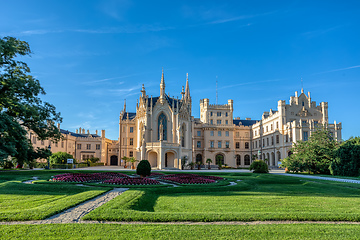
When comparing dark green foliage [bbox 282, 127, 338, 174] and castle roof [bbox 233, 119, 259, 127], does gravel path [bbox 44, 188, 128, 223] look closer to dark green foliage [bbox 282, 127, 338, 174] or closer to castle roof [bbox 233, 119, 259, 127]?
dark green foliage [bbox 282, 127, 338, 174]

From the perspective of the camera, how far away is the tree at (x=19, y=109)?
72.7 feet

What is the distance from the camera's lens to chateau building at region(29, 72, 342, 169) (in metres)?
53.9

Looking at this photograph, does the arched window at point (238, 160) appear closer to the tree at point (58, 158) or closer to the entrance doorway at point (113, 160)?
the entrance doorway at point (113, 160)

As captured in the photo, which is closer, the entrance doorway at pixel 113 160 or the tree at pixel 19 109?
the tree at pixel 19 109

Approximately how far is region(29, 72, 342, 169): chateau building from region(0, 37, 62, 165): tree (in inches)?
987

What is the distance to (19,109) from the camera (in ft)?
79.2

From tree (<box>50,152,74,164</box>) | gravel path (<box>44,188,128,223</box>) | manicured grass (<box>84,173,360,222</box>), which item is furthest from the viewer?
tree (<box>50,152,74,164</box>)

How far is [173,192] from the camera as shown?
15266mm

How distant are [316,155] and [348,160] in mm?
4759

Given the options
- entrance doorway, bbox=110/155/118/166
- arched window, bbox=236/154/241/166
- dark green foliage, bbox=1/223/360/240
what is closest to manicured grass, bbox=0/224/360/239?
dark green foliage, bbox=1/223/360/240

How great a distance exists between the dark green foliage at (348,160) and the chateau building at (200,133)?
12.8 meters

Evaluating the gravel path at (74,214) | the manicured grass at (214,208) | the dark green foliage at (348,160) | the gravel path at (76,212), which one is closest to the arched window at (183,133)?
the dark green foliage at (348,160)

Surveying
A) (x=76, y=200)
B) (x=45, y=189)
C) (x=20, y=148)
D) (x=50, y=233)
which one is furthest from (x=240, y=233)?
(x=20, y=148)

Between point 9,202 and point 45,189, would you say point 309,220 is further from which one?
point 45,189
